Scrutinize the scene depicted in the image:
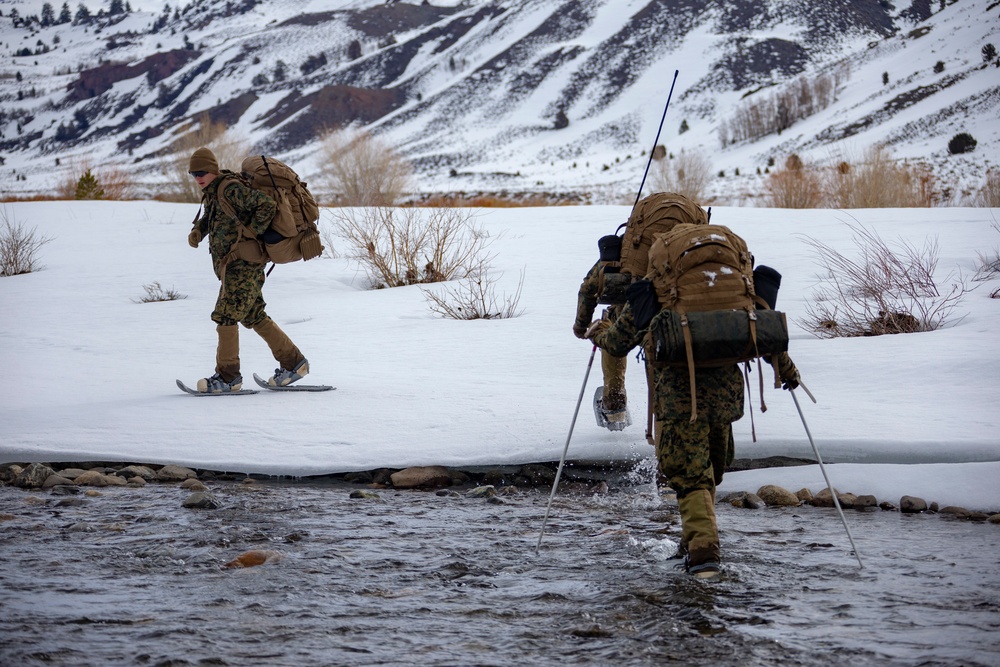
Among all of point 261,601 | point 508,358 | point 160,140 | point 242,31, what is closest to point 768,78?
point 160,140

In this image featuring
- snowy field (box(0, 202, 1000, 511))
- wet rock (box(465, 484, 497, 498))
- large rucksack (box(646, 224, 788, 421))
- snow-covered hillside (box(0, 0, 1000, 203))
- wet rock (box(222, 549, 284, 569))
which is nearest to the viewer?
large rucksack (box(646, 224, 788, 421))

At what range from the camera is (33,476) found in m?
5.30

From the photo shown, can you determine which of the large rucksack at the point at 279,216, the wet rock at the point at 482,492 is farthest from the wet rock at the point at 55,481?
the wet rock at the point at 482,492

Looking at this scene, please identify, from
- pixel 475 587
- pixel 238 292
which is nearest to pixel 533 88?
pixel 238 292

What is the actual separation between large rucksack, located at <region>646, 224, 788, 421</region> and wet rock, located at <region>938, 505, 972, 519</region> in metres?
1.62

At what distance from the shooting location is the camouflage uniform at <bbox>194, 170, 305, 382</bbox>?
258 inches

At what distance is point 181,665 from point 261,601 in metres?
0.59

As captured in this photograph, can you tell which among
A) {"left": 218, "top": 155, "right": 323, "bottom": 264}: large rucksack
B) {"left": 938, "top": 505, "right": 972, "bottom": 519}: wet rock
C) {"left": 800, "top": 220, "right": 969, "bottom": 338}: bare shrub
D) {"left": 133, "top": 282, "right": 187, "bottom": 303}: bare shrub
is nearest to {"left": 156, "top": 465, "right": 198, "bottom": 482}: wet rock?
{"left": 218, "top": 155, "right": 323, "bottom": 264}: large rucksack

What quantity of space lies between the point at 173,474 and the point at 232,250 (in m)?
1.83

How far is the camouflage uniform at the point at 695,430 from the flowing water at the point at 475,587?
214 millimetres

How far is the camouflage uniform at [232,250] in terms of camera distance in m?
6.54

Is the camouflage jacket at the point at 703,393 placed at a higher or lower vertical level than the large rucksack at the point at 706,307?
lower

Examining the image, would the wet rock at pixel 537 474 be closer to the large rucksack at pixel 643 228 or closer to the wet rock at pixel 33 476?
the large rucksack at pixel 643 228

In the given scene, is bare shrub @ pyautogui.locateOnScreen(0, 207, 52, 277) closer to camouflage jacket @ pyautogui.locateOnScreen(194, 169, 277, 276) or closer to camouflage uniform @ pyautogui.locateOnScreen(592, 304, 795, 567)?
camouflage jacket @ pyautogui.locateOnScreen(194, 169, 277, 276)
